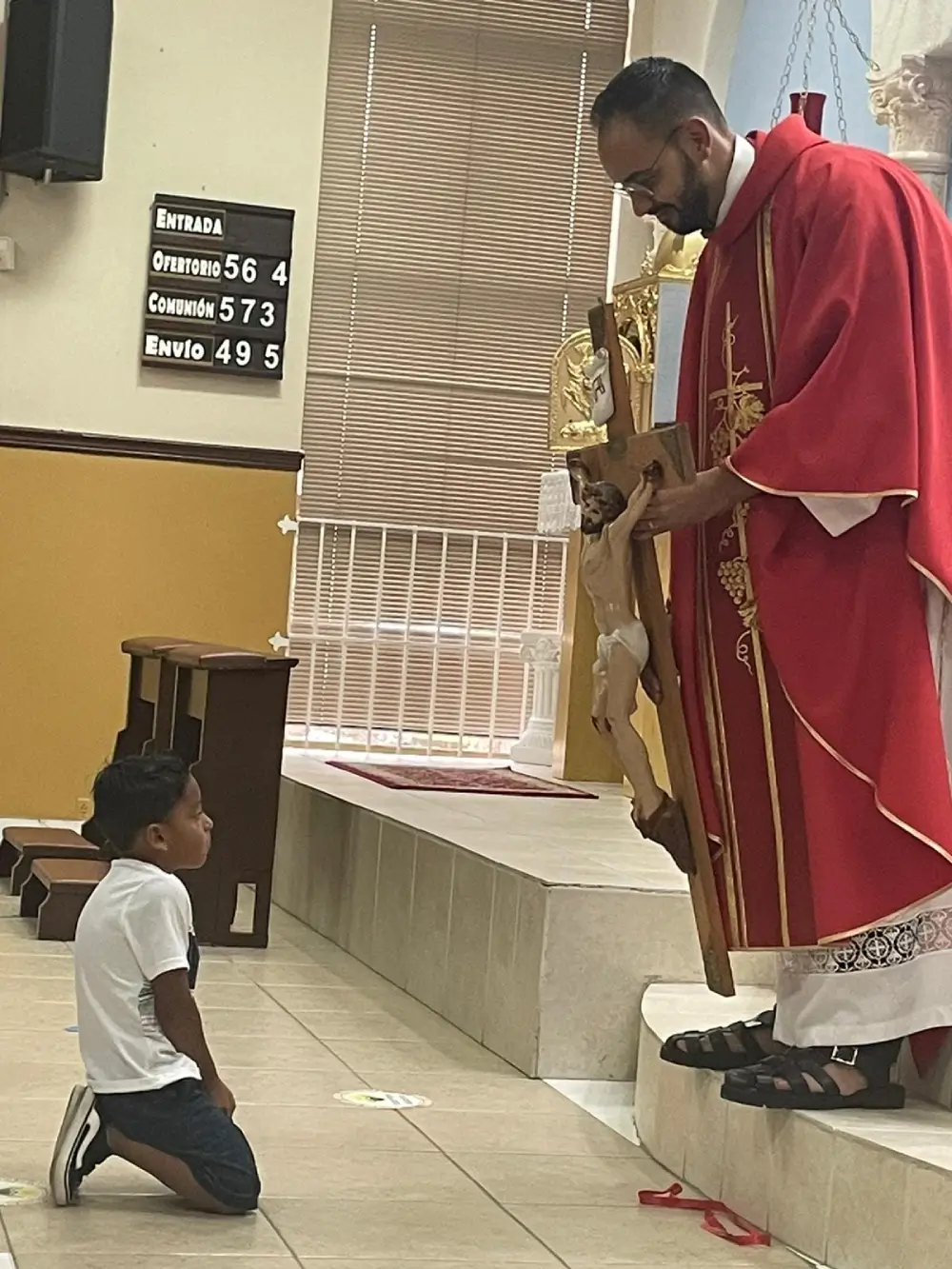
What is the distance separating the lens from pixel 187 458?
7742 mm

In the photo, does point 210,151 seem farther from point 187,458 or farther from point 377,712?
point 377,712

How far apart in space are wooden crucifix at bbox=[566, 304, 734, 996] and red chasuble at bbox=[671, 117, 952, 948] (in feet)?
0.13

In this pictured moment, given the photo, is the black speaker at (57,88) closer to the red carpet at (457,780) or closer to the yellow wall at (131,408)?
the yellow wall at (131,408)

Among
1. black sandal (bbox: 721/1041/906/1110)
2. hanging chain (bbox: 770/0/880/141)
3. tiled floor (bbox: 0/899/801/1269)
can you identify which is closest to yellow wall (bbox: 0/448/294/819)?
hanging chain (bbox: 770/0/880/141)

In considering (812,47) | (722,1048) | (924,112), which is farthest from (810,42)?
(722,1048)

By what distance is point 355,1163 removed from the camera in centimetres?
328

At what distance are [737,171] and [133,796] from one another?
1.28 metres

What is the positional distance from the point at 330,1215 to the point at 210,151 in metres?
5.58

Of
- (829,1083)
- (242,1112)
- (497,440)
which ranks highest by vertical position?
(497,440)

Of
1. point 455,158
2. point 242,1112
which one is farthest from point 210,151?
point 242,1112

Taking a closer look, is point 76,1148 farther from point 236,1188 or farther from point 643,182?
point 643,182

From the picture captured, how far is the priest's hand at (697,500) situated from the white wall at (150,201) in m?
4.92

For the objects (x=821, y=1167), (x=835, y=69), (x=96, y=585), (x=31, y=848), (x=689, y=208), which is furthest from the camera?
(x=96, y=585)

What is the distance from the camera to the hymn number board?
304 inches
